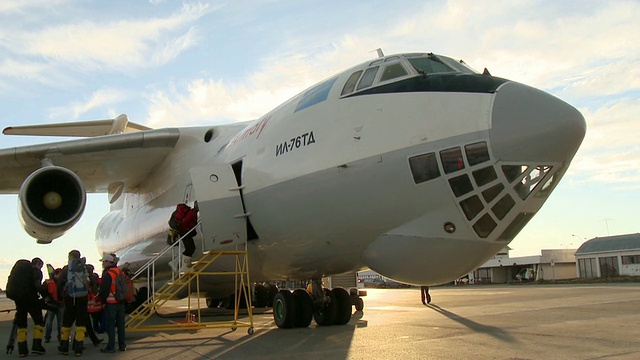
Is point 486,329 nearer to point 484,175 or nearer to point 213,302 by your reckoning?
point 484,175

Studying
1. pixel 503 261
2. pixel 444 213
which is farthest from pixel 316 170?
pixel 503 261

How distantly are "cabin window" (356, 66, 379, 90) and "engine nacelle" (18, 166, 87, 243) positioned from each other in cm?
574

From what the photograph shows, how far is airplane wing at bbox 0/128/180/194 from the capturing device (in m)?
11.3

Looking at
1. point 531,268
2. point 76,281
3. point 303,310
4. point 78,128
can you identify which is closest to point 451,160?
point 303,310

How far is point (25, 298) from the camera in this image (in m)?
7.11

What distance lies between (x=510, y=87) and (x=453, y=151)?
2.97 ft

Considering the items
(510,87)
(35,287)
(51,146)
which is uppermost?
(51,146)

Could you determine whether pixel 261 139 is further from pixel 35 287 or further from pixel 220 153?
pixel 35 287

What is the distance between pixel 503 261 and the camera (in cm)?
5469

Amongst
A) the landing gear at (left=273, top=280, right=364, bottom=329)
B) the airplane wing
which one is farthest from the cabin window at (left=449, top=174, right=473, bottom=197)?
the airplane wing

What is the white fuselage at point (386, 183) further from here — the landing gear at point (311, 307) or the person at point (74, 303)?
the person at point (74, 303)

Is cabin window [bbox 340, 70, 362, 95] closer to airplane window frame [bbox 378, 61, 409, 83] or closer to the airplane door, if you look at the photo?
airplane window frame [bbox 378, 61, 409, 83]

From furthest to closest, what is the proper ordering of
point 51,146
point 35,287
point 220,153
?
1. point 51,146
2. point 220,153
3. point 35,287

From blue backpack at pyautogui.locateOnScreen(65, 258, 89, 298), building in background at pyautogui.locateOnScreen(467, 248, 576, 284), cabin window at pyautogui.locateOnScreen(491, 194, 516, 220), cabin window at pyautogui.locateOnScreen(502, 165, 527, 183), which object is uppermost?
cabin window at pyautogui.locateOnScreen(502, 165, 527, 183)
